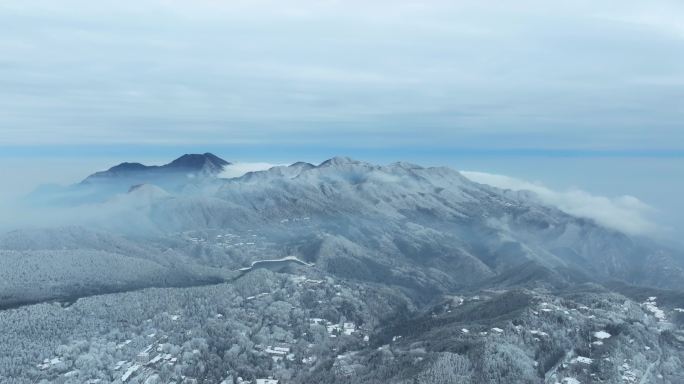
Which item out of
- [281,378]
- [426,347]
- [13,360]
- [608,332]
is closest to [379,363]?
[426,347]

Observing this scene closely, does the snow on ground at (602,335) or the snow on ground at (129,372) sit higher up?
the snow on ground at (602,335)

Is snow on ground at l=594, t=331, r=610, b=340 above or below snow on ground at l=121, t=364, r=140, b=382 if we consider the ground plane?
above

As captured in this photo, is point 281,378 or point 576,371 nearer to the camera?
point 576,371

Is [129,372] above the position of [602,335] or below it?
below

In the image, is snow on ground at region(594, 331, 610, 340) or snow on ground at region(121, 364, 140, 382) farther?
snow on ground at region(594, 331, 610, 340)

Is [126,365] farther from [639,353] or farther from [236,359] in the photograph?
[639,353]

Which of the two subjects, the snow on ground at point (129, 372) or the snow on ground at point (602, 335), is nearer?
the snow on ground at point (129, 372)

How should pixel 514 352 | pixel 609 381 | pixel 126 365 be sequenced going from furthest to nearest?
pixel 126 365, pixel 514 352, pixel 609 381

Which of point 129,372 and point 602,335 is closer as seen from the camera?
point 129,372

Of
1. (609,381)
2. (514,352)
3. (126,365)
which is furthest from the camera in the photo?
(126,365)

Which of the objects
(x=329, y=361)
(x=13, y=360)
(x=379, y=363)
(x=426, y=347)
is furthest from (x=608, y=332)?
(x=13, y=360)
